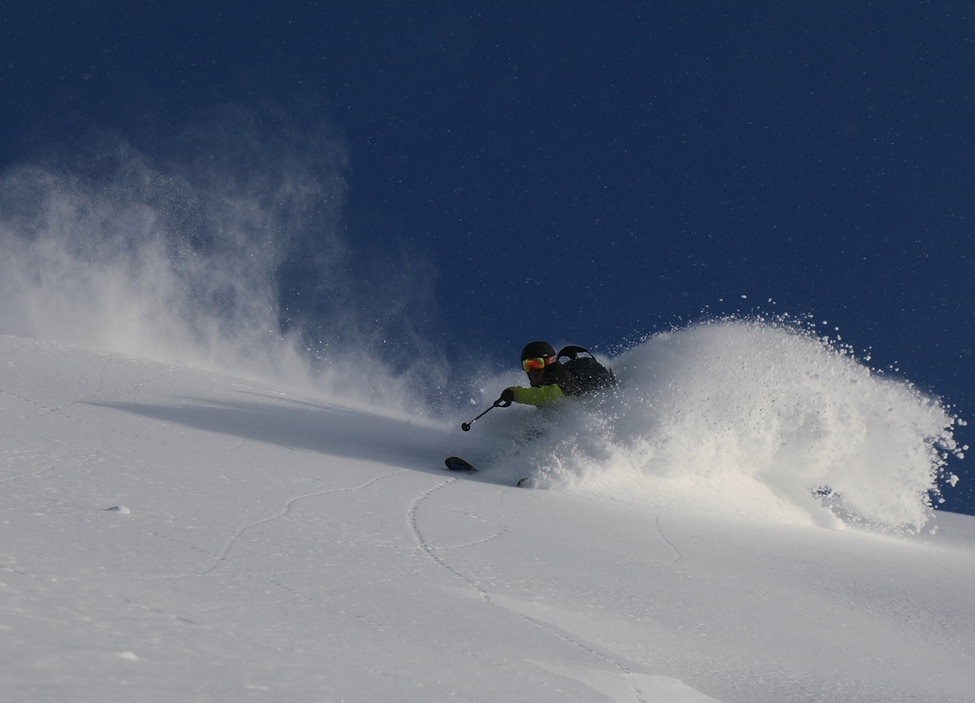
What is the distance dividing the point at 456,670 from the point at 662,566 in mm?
2369

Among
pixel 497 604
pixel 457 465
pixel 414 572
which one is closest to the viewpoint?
pixel 497 604

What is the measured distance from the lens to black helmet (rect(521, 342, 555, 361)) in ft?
25.2

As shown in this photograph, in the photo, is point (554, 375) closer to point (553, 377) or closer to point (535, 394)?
point (553, 377)

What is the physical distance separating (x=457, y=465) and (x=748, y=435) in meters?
3.40

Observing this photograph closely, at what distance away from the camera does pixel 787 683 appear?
299 centimetres

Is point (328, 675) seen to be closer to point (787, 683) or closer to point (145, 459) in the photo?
point (787, 683)

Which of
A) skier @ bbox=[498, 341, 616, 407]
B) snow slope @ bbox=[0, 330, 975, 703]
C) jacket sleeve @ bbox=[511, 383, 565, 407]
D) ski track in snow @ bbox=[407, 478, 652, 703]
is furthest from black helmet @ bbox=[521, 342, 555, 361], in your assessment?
ski track in snow @ bbox=[407, 478, 652, 703]

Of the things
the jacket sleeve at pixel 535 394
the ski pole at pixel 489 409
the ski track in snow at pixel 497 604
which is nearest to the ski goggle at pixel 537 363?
the jacket sleeve at pixel 535 394

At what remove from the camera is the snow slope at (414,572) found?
2176 millimetres

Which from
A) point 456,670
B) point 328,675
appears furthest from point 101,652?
point 456,670

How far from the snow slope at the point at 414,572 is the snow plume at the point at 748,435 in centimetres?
6

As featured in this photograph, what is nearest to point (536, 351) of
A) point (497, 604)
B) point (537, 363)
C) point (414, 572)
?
point (537, 363)

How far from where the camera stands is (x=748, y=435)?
28.3 ft

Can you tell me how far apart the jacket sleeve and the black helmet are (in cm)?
35
